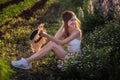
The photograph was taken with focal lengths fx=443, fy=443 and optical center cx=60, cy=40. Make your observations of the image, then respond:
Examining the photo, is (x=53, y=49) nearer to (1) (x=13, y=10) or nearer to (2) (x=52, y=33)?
(2) (x=52, y=33)

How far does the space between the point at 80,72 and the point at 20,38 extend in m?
4.88

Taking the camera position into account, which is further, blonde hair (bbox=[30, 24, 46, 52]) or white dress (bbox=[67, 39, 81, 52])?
white dress (bbox=[67, 39, 81, 52])

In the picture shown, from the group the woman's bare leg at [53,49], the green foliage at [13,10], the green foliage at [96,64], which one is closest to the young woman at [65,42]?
the woman's bare leg at [53,49]

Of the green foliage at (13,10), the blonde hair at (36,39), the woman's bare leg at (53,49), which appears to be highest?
the green foliage at (13,10)

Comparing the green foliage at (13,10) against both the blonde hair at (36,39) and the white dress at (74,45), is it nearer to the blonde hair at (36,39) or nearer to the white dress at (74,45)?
the blonde hair at (36,39)

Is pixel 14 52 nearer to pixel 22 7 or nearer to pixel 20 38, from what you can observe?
pixel 20 38

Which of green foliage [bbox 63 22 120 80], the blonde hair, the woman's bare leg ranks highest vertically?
the blonde hair

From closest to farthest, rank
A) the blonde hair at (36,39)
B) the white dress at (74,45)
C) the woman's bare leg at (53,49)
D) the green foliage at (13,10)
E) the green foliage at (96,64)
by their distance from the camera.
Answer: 1. the green foliage at (96,64)
2. the blonde hair at (36,39)
3. the woman's bare leg at (53,49)
4. the white dress at (74,45)
5. the green foliage at (13,10)

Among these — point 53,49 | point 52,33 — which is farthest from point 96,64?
point 52,33

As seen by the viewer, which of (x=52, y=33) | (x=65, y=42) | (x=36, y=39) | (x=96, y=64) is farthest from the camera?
(x=52, y=33)

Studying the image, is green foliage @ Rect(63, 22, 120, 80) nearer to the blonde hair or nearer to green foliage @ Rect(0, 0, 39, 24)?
the blonde hair

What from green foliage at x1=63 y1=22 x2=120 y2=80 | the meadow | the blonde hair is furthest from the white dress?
green foliage at x1=63 y1=22 x2=120 y2=80

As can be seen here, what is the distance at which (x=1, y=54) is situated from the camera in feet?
35.2

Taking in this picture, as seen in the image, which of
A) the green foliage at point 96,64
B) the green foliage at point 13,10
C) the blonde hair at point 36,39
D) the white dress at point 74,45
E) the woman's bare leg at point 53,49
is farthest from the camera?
the green foliage at point 13,10
